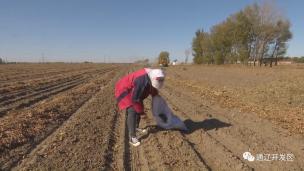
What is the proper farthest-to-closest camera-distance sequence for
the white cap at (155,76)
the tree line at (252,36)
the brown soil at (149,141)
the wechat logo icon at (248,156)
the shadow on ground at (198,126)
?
the tree line at (252,36), the shadow on ground at (198,126), the white cap at (155,76), the wechat logo icon at (248,156), the brown soil at (149,141)

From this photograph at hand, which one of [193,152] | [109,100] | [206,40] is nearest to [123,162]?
[193,152]

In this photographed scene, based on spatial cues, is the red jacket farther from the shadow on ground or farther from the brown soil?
the shadow on ground

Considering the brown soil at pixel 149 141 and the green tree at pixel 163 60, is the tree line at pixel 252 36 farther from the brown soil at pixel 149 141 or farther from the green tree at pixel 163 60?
the brown soil at pixel 149 141

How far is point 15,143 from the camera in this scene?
6.14 meters

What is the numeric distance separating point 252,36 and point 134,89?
50357 mm

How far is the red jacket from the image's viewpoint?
575 cm

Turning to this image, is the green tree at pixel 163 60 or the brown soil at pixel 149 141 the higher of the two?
the green tree at pixel 163 60

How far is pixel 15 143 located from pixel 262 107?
288 inches

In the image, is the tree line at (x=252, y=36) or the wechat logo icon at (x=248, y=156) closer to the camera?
the wechat logo icon at (x=248, y=156)

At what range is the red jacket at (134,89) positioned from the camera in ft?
18.9

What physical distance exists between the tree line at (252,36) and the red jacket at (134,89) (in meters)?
47.9

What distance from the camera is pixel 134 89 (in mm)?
5773

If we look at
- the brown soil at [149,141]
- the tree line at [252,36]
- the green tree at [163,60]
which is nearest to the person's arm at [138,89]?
the brown soil at [149,141]

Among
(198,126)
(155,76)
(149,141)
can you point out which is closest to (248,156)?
(149,141)
